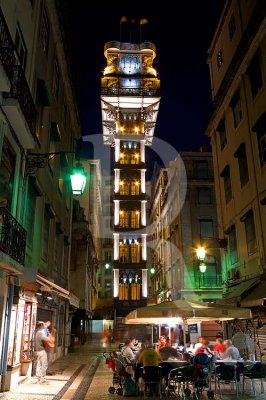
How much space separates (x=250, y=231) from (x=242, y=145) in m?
A: 4.40

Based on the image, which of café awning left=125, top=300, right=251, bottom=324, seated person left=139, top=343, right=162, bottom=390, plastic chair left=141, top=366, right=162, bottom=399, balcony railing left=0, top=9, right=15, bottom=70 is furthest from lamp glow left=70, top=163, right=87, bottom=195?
plastic chair left=141, top=366, right=162, bottom=399

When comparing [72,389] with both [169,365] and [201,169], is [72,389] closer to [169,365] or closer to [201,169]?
[169,365]

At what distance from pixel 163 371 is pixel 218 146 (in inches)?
637

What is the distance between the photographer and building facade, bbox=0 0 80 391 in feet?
32.7

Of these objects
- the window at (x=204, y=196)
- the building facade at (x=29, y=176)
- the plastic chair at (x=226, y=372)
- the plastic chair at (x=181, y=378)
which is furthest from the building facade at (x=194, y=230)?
the plastic chair at (x=226, y=372)

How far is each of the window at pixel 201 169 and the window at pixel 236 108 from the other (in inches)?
657

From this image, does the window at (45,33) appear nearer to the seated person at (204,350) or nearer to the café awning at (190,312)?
the café awning at (190,312)

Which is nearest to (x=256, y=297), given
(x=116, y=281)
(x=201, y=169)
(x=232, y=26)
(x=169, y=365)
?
(x=169, y=365)

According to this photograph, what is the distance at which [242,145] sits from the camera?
1936 centimetres

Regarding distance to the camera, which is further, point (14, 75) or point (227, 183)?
point (227, 183)

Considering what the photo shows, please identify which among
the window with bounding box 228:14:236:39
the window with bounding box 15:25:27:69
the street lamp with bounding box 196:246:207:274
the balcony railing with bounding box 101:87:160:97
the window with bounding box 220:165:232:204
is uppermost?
the balcony railing with bounding box 101:87:160:97

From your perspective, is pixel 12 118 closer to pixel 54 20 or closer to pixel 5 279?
pixel 5 279

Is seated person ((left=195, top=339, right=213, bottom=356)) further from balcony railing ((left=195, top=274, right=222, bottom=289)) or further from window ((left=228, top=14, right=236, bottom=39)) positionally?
balcony railing ((left=195, top=274, right=222, bottom=289))

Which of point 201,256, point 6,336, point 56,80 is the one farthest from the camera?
point 201,256
